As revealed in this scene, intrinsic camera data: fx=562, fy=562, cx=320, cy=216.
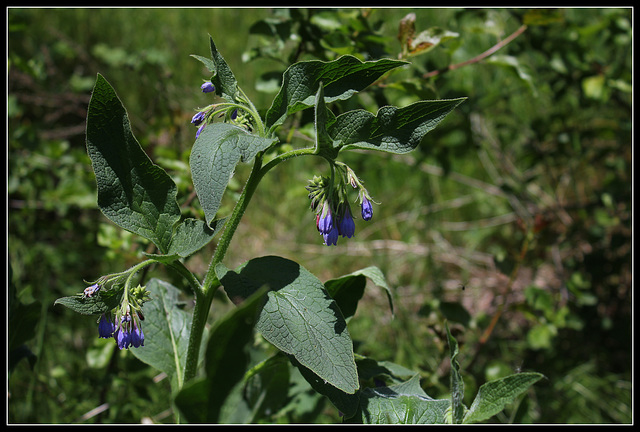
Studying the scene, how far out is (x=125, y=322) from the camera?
113 cm

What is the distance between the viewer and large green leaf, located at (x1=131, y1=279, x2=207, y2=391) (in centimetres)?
143

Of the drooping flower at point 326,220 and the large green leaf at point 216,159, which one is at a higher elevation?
the large green leaf at point 216,159

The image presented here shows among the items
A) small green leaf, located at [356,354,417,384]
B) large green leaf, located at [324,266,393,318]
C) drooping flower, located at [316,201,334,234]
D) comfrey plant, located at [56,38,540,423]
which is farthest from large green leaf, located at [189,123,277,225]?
small green leaf, located at [356,354,417,384]

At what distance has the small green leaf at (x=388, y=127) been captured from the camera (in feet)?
3.54

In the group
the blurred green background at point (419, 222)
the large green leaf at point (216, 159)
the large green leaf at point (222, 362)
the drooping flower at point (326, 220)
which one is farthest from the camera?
the blurred green background at point (419, 222)

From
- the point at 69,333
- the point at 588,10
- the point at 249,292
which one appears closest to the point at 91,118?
the point at 249,292

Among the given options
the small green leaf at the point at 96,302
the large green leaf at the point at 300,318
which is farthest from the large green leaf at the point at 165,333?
the large green leaf at the point at 300,318

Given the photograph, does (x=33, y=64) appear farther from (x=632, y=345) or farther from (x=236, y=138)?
(x=632, y=345)

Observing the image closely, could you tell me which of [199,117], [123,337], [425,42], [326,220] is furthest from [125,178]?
[425,42]

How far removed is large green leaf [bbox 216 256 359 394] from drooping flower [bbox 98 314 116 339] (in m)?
0.26

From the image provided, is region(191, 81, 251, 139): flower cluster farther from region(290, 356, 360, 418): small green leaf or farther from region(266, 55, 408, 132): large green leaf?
region(290, 356, 360, 418): small green leaf

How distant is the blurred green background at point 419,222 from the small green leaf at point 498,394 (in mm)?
247

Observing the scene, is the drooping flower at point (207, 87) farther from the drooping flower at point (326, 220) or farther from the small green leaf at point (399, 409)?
the small green leaf at point (399, 409)

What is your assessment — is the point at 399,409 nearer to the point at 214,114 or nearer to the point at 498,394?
the point at 498,394
